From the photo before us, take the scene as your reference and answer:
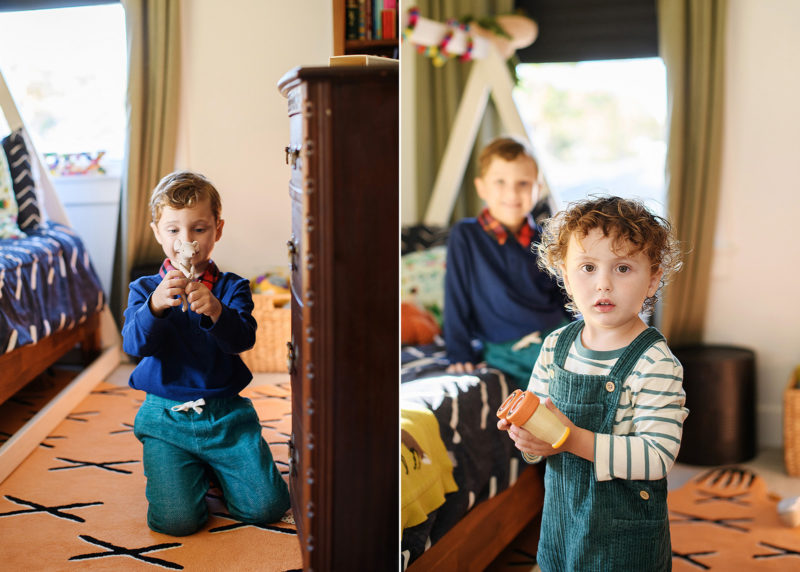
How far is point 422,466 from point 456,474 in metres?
0.06

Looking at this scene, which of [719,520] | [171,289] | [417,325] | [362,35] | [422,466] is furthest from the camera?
[417,325]

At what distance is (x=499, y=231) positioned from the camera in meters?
1.17

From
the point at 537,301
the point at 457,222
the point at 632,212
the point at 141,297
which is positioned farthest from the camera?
the point at 457,222

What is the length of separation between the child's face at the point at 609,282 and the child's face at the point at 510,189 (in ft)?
0.83

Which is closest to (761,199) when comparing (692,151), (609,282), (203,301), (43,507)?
(692,151)

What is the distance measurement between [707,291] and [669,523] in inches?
9.8

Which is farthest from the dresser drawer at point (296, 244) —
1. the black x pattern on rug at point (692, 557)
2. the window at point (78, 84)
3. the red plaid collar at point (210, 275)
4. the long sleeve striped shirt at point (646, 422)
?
the black x pattern on rug at point (692, 557)

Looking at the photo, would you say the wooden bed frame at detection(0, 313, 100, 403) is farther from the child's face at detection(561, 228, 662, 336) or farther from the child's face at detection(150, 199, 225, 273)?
the child's face at detection(561, 228, 662, 336)

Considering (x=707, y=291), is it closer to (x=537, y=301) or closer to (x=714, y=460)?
(x=714, y=460)

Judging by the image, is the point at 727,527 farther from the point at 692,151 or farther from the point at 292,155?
the point at 292,155

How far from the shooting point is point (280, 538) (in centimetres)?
97

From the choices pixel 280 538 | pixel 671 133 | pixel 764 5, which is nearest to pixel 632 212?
pixel 671 133

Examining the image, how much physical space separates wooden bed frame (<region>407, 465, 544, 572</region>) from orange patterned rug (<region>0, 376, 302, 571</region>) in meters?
0.27

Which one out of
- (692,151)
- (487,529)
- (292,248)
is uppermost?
(692,151)
